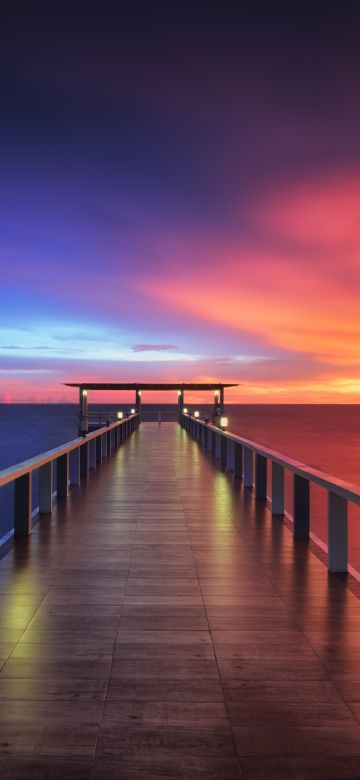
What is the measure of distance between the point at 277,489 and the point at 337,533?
218 centimetres

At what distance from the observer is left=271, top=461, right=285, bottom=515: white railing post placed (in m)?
6.06

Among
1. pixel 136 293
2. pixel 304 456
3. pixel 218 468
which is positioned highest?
pixel 136 293

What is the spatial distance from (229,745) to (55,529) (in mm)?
4049

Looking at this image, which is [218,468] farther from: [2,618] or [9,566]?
[2,618]

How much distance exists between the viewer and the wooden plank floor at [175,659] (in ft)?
6.16

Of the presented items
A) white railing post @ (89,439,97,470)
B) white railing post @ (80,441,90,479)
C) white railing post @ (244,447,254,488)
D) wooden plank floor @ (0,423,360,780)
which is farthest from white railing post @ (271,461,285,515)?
white railing post @ (89,439,97,470)

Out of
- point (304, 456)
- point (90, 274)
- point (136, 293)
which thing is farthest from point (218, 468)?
point (304, 456)

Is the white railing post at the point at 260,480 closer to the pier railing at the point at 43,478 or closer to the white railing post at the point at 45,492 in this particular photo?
the pier railing at the point at 43,478

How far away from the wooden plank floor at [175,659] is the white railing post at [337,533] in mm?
198

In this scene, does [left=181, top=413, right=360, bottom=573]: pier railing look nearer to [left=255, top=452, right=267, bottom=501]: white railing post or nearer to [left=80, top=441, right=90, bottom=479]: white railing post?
[left=255, top=452, right=267, bottom=501]: white railing post

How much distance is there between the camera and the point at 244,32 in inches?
364

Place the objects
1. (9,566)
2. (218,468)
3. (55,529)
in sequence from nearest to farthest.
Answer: (9,566), (55,529), (218,468)

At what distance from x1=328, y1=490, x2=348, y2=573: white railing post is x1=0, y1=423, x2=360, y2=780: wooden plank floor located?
0.20 metres

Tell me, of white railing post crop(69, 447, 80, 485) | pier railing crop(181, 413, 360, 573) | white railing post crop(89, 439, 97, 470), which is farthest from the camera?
white railing post crop(89, 439, 97, 470)
